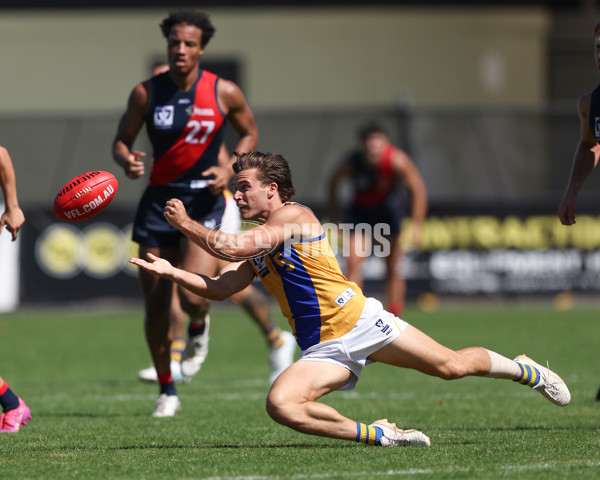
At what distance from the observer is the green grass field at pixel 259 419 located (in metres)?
5.18

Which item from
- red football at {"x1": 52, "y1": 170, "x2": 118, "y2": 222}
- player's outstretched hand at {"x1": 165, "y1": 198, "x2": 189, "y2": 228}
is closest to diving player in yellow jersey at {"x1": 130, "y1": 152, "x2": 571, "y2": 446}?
player's outstretched hand at {"x1": 165, "y1": 198, "x2": 189, "y2": 228}

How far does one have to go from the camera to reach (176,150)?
752 centimetres

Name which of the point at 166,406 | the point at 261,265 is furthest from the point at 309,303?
the point at 166,406

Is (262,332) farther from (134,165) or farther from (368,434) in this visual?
(368,434)

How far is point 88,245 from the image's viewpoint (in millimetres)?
16578

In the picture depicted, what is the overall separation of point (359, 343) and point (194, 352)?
10.4 ft

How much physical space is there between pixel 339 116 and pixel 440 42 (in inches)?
274

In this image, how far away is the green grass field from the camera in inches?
204

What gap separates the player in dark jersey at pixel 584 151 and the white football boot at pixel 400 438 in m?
2.05

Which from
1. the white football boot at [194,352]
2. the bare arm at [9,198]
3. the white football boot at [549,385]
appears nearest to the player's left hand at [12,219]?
the bare arm at [9,198]

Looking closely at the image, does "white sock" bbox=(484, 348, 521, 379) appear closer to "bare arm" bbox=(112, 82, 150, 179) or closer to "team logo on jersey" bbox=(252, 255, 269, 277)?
"team logo on jersey" bbox=(252, 255, 269, 277)

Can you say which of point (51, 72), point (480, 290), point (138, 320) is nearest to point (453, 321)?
point (480, 290)

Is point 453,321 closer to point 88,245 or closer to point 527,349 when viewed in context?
point 527,349

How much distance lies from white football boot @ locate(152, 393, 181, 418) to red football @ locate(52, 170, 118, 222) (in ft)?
5.41
